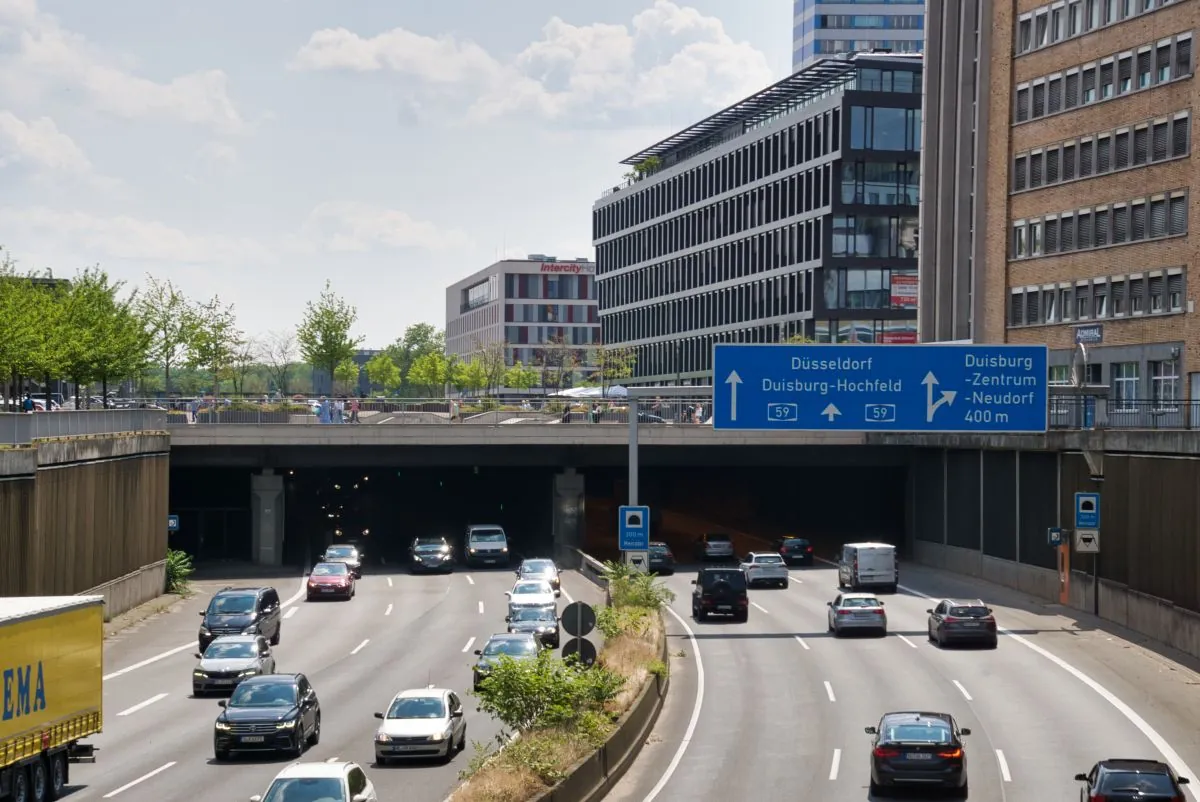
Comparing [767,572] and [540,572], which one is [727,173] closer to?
[767,572]

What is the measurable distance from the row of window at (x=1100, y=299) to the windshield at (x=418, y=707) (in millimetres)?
46925

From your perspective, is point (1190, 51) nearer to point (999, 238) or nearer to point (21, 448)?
point (999, 238)

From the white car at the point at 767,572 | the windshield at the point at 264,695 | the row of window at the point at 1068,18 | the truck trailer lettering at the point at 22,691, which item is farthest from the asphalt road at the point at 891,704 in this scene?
the row of window at the point at 1068,18

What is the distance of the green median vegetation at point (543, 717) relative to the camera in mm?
24609

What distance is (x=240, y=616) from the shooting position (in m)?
48.9

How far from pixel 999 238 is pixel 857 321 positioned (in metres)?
33.7

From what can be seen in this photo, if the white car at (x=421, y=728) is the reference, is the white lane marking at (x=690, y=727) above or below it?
below

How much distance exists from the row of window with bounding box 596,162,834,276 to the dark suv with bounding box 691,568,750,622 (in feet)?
202

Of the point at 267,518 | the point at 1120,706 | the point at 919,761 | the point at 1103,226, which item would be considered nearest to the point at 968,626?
the point at 1120,706

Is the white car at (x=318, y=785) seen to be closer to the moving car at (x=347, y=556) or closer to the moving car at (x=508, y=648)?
the moving car at (x=508, y=648)

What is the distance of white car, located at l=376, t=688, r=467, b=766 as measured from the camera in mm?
31156

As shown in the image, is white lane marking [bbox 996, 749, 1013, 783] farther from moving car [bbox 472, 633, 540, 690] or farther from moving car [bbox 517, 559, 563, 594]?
moving car [bbox 517, 559, 563, 594]

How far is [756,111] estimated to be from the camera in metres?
129

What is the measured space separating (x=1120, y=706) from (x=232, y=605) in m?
27.1
